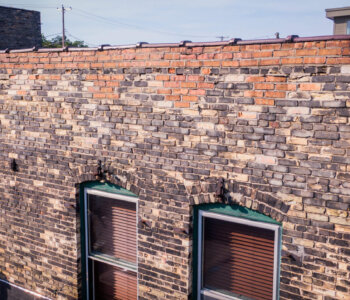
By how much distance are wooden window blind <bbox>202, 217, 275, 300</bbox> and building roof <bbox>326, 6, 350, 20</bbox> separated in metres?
15.6

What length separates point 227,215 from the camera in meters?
4.62

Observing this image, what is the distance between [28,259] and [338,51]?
558cm

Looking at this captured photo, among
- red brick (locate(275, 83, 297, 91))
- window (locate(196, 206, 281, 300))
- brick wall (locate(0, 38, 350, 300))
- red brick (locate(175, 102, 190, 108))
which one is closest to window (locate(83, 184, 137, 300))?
brick wall (locate(0, 38, 350, 300))

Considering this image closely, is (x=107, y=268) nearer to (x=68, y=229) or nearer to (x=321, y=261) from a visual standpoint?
(x=68, y=229)

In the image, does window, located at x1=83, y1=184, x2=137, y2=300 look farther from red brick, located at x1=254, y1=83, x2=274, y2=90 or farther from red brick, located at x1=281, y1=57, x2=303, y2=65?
red brick, located at x1=281, y1=57, x2=303, y2=65

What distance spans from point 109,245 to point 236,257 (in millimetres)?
2075

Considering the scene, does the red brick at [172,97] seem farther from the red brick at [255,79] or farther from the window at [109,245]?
the window at [109,245]

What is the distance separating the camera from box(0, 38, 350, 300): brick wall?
3838 mm

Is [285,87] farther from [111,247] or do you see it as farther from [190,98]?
[111,247]

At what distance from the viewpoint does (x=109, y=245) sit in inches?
232

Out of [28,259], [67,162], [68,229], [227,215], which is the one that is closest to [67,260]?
[68,229]

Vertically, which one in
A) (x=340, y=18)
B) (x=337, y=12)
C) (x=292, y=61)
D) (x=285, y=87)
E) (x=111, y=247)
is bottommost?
(x=111, y=247)

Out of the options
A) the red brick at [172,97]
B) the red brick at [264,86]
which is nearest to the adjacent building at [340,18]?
the red brick at [172,97]

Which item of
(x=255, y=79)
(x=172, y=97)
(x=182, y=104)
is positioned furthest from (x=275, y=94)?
(x=172, y=97)
